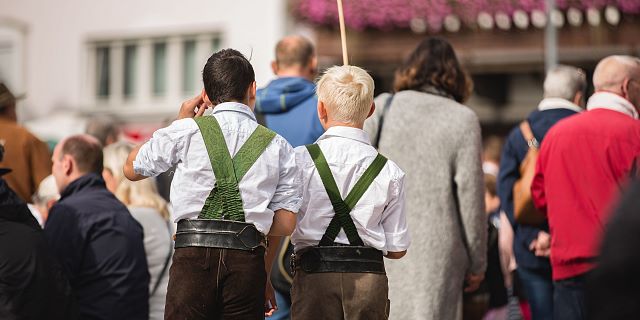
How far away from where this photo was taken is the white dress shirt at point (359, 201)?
4.76 m

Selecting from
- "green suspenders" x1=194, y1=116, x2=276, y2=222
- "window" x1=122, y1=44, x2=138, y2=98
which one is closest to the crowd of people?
"green suspenders" x1=194, y1=116, x2=276, y2=222

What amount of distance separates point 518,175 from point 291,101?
161 cm

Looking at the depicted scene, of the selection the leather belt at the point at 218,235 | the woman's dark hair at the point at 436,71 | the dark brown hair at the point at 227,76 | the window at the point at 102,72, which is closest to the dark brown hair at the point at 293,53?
the woman's dark hair at the point at 436,71

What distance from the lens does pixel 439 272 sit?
6035 mm

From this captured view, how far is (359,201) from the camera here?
4781 mm

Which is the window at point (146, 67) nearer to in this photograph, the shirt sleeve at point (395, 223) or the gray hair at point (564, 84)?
the gray hair at point (564, 84)

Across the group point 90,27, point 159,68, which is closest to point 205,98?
point 159,68

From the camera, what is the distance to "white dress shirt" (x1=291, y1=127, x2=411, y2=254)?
4.76 metres

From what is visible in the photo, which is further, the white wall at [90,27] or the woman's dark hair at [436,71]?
the white wall at [90,27]

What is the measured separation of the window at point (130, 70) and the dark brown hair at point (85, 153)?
17609 millimetres

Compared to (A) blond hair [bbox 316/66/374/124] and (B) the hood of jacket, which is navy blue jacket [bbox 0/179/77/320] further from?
(A) blond hair [bbox 316/66/374/124]

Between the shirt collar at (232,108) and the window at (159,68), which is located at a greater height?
the shirt collar at (232,108)

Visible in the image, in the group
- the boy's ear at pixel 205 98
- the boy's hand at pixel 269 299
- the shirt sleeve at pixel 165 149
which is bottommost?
the boy's hand at pixel 269 299

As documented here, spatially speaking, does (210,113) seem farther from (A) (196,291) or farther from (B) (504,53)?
(B) (504,53)
